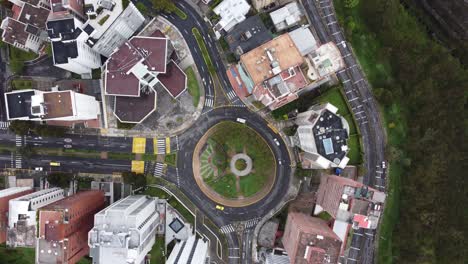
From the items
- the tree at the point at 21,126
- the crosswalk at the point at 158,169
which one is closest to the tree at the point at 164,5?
the crosswalk at the point at 158,169

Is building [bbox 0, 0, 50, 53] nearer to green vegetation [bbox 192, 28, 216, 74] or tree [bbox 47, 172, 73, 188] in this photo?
tree [bbox 47, 172, 73, 188]

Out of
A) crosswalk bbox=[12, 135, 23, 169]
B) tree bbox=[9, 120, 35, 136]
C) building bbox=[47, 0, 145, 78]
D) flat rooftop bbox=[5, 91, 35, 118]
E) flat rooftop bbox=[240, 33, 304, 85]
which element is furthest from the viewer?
crosswalk bbox=[12, 135, 23, 169]

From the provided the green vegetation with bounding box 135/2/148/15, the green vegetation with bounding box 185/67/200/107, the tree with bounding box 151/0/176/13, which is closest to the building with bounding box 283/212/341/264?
the green vegetation with bounding box 185/67/200/107

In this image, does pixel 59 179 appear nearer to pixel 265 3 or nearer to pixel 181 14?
pixel 181 14

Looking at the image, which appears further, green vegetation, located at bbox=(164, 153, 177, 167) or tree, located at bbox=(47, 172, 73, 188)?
green vegetation, located at bbox=(164, 153, 177, 167)

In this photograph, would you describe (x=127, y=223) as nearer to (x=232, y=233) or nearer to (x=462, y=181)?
(x=232, y=233)

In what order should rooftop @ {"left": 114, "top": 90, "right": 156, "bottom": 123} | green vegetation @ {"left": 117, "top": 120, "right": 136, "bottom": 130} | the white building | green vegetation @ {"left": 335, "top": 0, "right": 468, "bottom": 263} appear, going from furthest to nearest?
green vegetation @ {"left": 117, "top": 120, "right": 136, "bottom": 130}, rooftop @ {"left": 114, "top": 90, "right": 156, "bottom": 123}, green vegetation @ {"left": 335, "top": 0, "right": 468, "bottom": 263}, the white building

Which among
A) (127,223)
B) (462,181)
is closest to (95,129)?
(127,223)

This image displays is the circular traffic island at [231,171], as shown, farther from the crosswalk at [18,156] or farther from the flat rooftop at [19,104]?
the crosswalk at [18,156]
